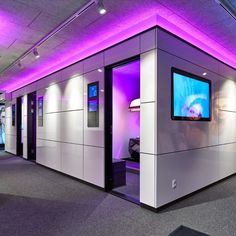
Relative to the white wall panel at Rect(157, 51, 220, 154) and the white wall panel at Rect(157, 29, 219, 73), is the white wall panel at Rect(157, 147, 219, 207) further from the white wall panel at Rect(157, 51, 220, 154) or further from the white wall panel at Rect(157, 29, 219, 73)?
the white wall panel at Rect(157, 29, 219, 73)

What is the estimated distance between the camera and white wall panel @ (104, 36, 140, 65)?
3.59 m

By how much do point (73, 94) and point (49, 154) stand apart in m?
2.28

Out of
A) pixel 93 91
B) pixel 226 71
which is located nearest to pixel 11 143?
pixel 93 91

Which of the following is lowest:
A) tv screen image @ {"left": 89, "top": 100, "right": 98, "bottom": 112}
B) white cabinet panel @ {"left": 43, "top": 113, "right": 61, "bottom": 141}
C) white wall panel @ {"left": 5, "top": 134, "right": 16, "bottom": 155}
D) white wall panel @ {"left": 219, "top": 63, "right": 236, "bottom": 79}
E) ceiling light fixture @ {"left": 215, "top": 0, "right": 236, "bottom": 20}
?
white wall panel @ {"left": 5, "top": 134, "right": 16, "bottom": 155}

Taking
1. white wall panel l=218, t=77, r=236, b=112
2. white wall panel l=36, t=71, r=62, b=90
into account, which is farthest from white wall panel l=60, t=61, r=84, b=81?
white wall panel l=218, t=77, r=236, b=112

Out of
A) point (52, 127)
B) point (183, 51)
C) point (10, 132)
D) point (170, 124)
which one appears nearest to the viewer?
point (170, 124)

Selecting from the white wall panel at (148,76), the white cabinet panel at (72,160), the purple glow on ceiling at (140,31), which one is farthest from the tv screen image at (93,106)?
the white wall panel at (148,76)

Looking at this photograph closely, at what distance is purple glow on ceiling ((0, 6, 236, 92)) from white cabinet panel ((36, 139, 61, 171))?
233 centimetres

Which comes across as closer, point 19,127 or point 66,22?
point 66,22

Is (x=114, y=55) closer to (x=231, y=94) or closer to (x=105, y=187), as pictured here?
(x=105, y=187)

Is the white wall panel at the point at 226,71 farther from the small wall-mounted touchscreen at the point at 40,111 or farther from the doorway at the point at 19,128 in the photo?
the doorway at the point at 19,128

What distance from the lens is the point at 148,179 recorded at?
10.9ft

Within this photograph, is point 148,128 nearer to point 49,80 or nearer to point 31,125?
point 49,80

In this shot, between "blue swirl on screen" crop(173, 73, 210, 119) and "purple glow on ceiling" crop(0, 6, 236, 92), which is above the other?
"purple glow on ceiling" crop(0, 6, 236, 92)
